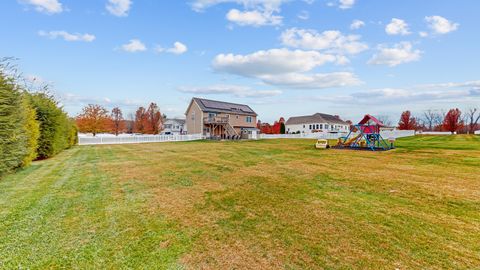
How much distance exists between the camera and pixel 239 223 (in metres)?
4.00

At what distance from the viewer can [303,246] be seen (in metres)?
Answer: 3.19

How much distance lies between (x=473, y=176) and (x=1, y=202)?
13.4 metres

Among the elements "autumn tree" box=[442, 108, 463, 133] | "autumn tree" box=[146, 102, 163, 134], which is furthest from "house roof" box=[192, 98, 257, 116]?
"autumn tree" box=[442, 108, 463, 133]

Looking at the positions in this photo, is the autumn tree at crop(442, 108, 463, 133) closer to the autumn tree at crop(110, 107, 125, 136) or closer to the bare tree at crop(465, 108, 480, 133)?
the bare tree at crop(465, 108, 480, 133)

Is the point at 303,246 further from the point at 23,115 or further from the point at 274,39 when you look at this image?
the point at 274,39

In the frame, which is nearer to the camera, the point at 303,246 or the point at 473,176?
the point at 303,246

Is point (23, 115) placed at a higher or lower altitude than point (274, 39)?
lower

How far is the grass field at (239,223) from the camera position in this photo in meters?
2.88

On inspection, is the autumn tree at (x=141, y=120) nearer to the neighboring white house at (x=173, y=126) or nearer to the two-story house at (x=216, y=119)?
the neighboring white house at (x=173, y=126)

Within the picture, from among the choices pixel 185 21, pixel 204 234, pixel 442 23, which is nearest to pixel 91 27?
pixel 185 21

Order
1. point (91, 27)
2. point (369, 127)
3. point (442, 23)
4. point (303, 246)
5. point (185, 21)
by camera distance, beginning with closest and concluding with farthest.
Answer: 1. point (303, 246)
2. point (442, 23)
3. point (91, 27)
4. point (369, 127)
5. point (185, 21)

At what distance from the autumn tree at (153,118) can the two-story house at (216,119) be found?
69.9 ft

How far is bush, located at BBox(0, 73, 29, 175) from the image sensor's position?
22.0ft

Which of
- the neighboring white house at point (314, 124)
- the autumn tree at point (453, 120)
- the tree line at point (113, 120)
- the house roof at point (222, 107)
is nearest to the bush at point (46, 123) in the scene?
the house roof at point (222, 107)
